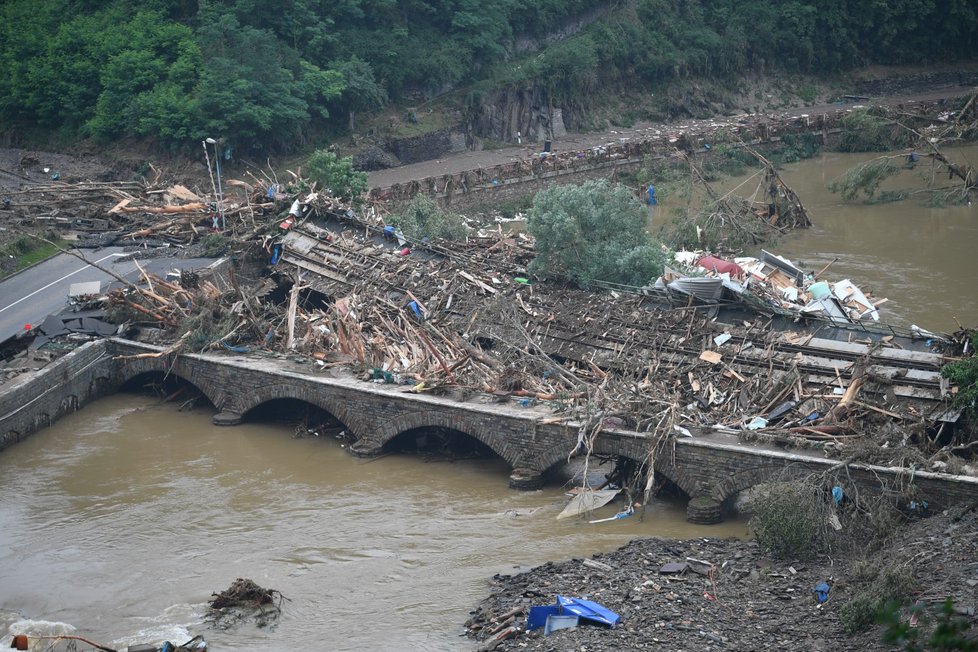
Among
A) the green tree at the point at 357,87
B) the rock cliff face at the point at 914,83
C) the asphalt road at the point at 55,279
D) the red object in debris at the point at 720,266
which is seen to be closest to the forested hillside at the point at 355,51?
the green tree at the point at 357,87

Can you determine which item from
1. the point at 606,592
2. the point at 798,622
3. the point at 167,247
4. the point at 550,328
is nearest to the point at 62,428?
the point at 167,247

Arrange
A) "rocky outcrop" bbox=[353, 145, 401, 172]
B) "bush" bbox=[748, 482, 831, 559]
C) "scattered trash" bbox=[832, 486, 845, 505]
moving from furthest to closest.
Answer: "rocky outcrop" bbox=[353, 145, 401, 172] → "scattered trash" bbox=[832, 486, 845, 505] → "bush" bbox=[748, 482, 831, 559]

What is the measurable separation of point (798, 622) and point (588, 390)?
767cm

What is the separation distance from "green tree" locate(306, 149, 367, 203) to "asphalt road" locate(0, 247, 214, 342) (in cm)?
552

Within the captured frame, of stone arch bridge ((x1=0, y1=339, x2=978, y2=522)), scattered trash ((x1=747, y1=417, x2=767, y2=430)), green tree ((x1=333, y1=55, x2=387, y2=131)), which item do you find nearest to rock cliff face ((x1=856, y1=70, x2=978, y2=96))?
green tree ((x1=333, y1=55, x2=387, y2=131))

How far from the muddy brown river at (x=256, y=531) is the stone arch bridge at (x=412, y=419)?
56cm

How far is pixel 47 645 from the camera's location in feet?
60.6

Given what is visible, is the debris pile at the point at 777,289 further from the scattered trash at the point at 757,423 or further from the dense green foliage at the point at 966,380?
the dense green foliage at the point at 966,380

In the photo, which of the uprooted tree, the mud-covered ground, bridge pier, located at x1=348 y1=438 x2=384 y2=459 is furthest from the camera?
the uprooted tree

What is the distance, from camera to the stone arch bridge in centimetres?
2025

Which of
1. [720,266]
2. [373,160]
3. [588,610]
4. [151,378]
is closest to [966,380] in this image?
[588,610]

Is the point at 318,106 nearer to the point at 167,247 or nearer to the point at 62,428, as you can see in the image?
the point at 167,247

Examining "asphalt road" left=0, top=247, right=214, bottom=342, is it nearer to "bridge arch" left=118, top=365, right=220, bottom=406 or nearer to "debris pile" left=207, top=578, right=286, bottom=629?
"bridge arch" left=118, top=365, right=220, bottom=406

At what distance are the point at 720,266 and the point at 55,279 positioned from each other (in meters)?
18.0
